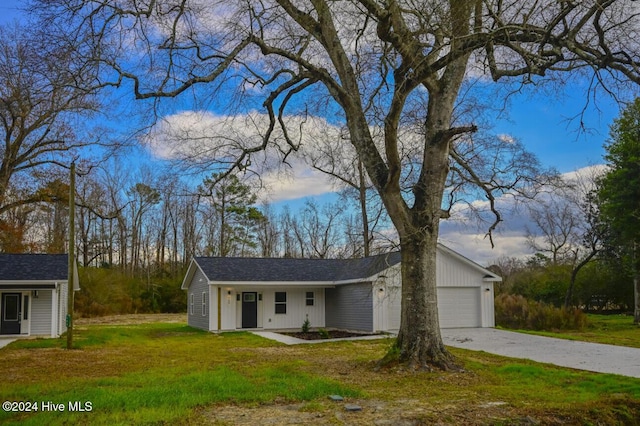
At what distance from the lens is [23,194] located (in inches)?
1124

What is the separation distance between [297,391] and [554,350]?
888 cm

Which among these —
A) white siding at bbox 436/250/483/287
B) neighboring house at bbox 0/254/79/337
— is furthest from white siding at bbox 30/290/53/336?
white siding at bbox 436/250/483/287

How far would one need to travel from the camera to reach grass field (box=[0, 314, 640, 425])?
24.0 ft

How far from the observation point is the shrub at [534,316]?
2319 cm

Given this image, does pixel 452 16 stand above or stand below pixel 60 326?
Answer: above

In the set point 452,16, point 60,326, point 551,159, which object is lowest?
point 60,326

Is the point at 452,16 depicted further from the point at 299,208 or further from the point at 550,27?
the point at 299,208

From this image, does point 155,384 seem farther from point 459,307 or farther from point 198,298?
point 198,298

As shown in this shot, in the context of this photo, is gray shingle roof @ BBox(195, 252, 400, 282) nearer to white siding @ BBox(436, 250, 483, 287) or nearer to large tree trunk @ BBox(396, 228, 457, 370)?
white siding @ BBox(436, 250, 483, 287)

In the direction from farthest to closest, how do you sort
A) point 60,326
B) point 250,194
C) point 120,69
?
1. point 250,194
2. point 60,326
3. point 120,69

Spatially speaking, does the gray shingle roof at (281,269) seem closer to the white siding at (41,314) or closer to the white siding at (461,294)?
the white siding at (461,294)

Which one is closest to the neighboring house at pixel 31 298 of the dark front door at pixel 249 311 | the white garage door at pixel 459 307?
the dark front door at pixel 249 311

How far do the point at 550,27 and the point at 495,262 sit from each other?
49352 millimetres

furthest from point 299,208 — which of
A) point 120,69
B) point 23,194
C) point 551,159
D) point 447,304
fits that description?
point 120,69
